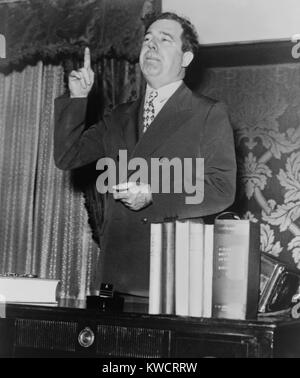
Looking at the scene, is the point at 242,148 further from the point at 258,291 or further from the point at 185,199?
the point at 258,291

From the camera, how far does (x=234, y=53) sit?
3.68 meters

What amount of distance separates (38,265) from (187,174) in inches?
93.1

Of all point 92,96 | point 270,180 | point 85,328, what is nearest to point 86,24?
point 92,96

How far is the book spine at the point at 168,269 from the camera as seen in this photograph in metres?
1.57

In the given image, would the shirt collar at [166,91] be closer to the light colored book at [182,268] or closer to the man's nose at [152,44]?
the man's nose at [152,44]

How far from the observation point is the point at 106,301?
5.59ft

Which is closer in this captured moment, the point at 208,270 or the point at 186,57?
the point at 208,270

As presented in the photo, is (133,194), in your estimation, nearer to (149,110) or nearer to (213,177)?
(213,177)

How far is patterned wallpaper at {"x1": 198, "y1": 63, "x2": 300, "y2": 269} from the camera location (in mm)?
3621

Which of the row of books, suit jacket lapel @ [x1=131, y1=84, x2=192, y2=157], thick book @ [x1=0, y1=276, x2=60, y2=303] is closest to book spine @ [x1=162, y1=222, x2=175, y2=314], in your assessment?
the row of books

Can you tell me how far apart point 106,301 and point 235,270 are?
0.39 metres
